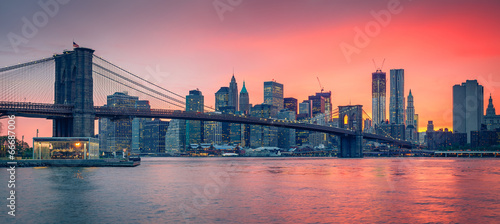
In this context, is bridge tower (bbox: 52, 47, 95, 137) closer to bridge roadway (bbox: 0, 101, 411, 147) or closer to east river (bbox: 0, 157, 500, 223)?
bridge roadway (bbox: 0, 101, 411, 147)

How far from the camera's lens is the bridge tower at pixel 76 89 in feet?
245

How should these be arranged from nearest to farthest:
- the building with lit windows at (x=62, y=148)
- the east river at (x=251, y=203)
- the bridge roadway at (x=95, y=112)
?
the east river at (x=251, y=203), the bridge roadway at (x=95, y=112), the building with lit windows at (x=62, y=148)

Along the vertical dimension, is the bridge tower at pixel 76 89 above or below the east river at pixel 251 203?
above

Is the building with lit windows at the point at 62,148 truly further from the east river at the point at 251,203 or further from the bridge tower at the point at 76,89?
the east river at the point at 251,203

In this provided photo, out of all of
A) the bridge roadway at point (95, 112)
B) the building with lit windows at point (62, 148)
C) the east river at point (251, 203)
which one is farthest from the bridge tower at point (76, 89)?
the east river at point (251, 203)

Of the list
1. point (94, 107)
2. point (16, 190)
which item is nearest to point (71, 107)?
point (94, 107)

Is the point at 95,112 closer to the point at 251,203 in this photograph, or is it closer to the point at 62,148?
the point at 62,148

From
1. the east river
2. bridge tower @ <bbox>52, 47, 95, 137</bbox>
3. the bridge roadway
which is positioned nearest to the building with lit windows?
bridge tower @ <bbox>52, 47, 95, 137</bbox>

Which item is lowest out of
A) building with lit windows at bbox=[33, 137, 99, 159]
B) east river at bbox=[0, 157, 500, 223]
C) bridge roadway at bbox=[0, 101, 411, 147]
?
east river at bbox=[0, 157, 500, 223]

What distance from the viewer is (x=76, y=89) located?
248ft

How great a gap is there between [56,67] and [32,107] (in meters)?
12.0

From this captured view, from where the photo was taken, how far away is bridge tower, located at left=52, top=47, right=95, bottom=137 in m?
74.6

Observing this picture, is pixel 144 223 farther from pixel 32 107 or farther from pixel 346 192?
pixel 32 107

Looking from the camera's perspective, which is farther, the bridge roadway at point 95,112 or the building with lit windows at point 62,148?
the building with lit windows at point 62,148
